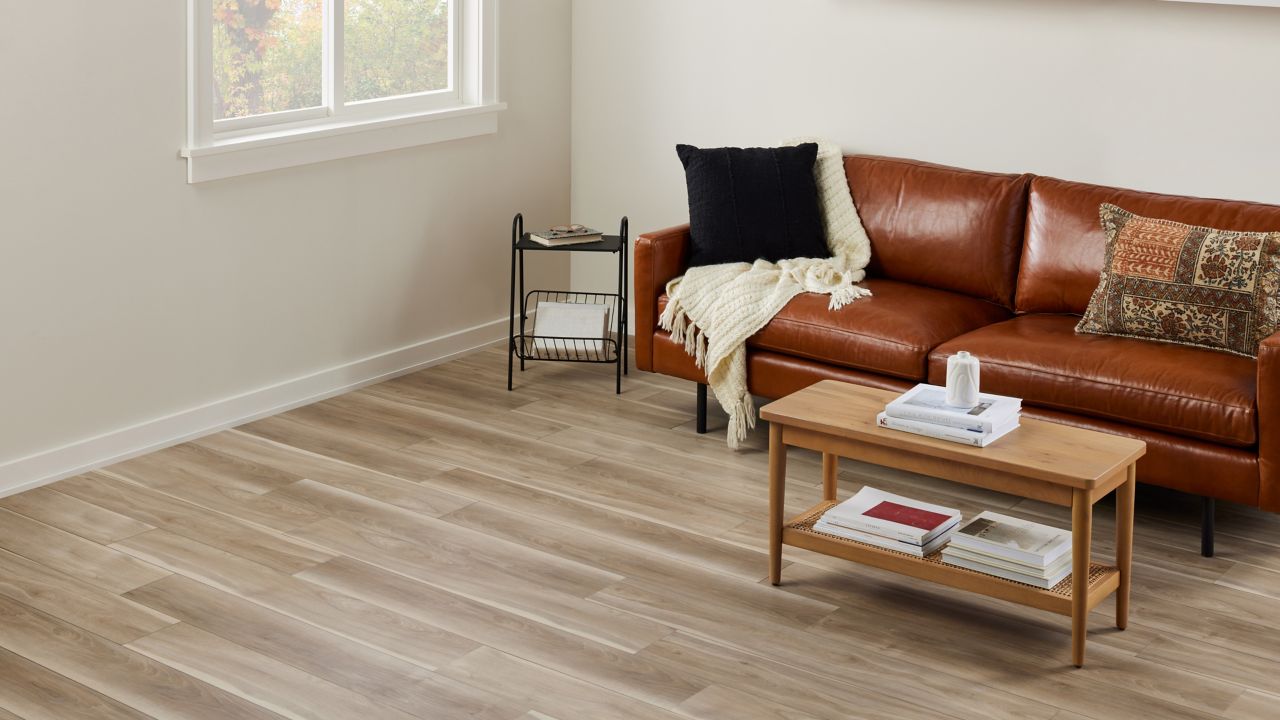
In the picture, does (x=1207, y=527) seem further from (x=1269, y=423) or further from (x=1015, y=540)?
(x=1015, y=540)

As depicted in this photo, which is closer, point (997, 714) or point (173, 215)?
point (997, 714)

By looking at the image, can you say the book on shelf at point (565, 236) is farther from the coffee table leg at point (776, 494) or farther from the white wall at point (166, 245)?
the coffee table leg at point (776, 494)

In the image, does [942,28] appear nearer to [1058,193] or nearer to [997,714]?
[1058,193]

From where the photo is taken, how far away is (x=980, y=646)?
9.98ft

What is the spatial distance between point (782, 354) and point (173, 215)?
1.89 m

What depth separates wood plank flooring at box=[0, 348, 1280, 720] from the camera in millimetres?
2811

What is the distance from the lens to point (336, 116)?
466cm

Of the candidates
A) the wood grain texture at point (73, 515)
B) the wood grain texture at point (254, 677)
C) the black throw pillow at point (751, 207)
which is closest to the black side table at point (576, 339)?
the black throw pillow at point (751, 207)

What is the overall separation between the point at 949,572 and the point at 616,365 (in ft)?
7.32

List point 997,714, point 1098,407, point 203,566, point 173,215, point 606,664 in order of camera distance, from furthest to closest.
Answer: point 173,215 → point 1098,407 → point 203,566 → point 606,664 → point 997,714

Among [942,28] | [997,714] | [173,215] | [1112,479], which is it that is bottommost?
[997,714]

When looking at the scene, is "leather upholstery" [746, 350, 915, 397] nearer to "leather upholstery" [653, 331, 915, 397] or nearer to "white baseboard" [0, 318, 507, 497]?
"leather upholstery" [653, 331, 915, 397]

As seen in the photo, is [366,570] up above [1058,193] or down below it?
below

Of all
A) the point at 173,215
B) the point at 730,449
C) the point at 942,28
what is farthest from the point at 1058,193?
the point at 173,215
